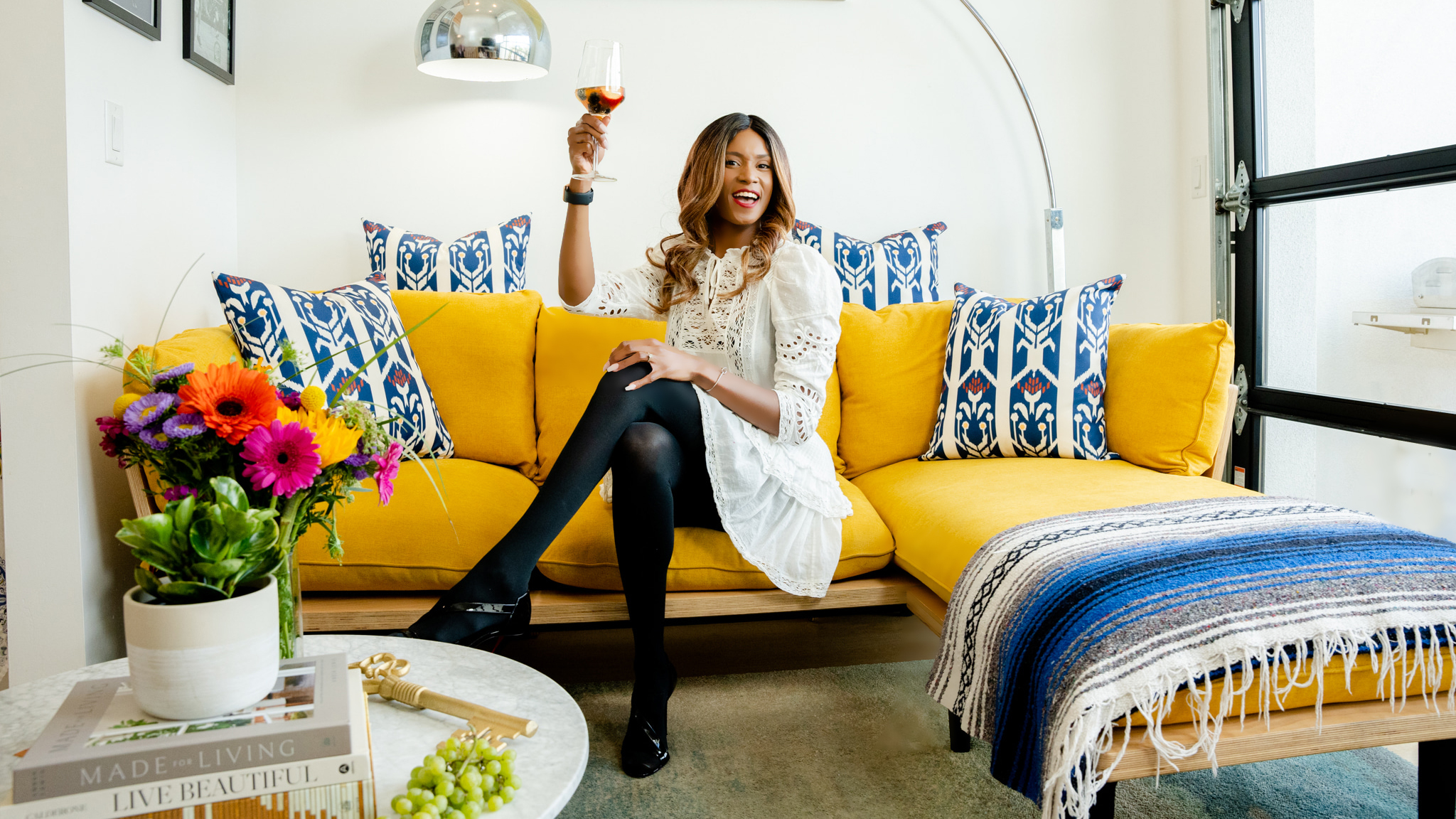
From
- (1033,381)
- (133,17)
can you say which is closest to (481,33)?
(133,17)

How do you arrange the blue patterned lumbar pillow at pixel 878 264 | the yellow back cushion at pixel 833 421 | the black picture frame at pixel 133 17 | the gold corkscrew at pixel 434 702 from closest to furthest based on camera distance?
the gold corkscrew at pixel 434 702 < the black picture frame at pixel 133 17 < the yellow back cushion at pixel 833 421 < the blue patterned lumbar pillow at pixel 878 264

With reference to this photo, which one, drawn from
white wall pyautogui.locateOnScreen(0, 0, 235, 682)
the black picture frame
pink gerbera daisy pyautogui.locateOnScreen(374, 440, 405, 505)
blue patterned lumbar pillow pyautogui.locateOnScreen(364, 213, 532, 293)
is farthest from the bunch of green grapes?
blue patterned lumbar pillow pyautogui.locateOnScreen(364, 213, 532, 293)

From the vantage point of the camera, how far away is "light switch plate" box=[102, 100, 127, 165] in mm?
1807

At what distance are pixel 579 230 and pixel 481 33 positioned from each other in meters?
0.67

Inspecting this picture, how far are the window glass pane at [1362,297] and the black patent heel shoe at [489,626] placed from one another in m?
2.25

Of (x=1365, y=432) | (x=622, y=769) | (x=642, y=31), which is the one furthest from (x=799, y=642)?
(x=642, y=31)

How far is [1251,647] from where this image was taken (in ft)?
3.85

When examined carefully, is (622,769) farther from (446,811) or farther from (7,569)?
(7,569)

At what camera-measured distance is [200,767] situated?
0.74 metres

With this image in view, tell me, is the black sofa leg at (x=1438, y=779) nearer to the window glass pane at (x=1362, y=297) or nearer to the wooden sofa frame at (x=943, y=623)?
the wooden sofa frame at (x=943, y=623)

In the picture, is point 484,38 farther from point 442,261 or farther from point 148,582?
point 148,582

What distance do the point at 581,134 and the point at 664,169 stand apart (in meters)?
1.06

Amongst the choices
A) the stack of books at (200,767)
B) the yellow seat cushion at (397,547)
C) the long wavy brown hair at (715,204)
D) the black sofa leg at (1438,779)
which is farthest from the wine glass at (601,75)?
the black sofa leg at (1438,779)

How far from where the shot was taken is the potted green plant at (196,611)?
78 cm
